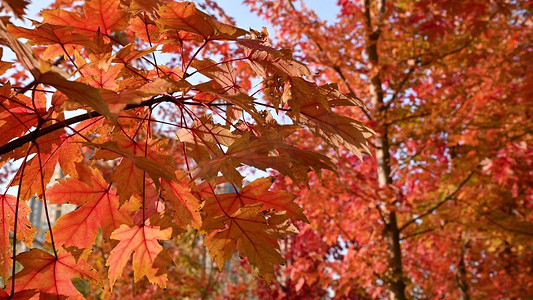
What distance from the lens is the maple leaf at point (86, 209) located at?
97 centimetres

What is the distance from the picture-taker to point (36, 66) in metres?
0.55

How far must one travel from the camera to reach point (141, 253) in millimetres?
917

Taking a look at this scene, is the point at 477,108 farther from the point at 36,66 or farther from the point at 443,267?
the point at 36,66

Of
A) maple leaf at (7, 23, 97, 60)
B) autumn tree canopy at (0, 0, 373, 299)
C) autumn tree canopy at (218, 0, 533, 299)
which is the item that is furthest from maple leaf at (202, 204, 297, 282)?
autumn tree canopy at (218, 0, 533, 299)

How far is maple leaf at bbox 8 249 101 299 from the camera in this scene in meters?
0.85

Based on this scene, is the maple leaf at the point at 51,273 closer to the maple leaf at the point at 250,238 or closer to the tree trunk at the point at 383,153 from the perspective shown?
the maple leaf at the point at 250,238

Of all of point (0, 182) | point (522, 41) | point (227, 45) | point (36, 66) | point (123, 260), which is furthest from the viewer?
point (0, 182)

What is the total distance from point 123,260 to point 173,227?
0.39 feet

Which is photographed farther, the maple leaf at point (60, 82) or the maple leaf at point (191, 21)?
the maple leaf at point (191, 21)

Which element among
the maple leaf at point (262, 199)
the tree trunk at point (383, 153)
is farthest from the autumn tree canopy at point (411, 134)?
the maple leaf at point (262, 199)

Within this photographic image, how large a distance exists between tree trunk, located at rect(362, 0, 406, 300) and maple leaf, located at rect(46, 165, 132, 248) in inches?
163

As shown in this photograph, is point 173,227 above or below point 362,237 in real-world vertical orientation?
below

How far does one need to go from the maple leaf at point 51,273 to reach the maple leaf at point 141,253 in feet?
0.19

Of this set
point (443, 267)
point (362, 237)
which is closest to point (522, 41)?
point (443, 267)
